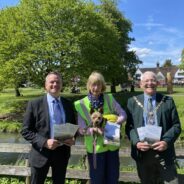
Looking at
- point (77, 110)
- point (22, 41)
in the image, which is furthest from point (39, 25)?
point (77, 110)

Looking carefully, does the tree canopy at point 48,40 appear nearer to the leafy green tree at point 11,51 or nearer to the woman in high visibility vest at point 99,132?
the leafy green tree at point 11,51

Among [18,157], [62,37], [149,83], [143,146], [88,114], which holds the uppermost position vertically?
[62,37]

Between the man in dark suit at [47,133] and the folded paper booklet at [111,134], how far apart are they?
488mm

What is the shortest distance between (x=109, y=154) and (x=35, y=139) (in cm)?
108

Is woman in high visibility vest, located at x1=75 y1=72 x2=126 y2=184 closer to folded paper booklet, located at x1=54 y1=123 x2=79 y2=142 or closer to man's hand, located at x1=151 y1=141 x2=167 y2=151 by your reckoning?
folded paper booklet, located at x1=54 y1=123 x2=79 y2=142

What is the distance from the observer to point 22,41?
31.9m

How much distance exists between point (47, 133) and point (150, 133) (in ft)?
4.75

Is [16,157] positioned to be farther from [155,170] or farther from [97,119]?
[155,170]

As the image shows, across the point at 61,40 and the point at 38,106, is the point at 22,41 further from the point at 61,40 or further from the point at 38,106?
the point at 38,106

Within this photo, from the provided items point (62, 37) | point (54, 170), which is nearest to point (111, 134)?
point (54, 170)

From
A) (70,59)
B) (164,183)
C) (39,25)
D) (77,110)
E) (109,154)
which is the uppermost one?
(39,25)

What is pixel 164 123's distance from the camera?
5.55 metres

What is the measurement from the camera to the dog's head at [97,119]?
18.6 feet

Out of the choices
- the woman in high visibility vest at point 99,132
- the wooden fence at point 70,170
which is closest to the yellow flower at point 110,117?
the woman in high visibility vest at point 99,132
